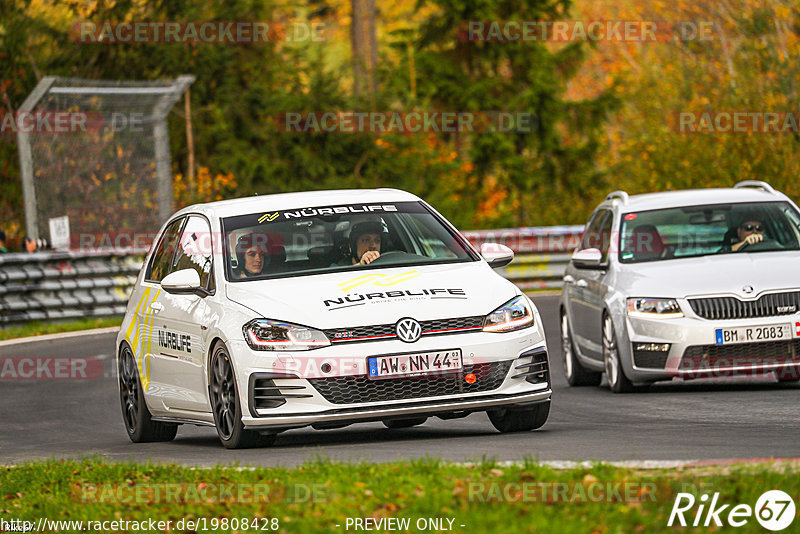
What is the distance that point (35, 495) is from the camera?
8.63m

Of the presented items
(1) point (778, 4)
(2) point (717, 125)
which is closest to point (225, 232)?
(2) point (717, 125)

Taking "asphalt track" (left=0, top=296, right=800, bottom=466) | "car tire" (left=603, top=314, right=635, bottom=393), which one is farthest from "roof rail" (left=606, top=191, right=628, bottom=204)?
"asphalt track" (left=0, top=296, right=800, bottom=466)

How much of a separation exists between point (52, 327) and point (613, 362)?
39.5 feet

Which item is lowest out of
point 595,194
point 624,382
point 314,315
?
point 595,194

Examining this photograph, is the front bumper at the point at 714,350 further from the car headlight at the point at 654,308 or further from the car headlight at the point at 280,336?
the car headlight at the point at 280,336

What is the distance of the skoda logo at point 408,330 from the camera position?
976 centimetres

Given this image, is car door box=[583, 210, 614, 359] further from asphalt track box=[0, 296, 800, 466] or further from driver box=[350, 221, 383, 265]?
driver box=[350, 221, 383, 265]

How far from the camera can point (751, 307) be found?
13.1 m

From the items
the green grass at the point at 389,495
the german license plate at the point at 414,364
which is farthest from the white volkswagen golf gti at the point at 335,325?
the green grass at the point at 389,495

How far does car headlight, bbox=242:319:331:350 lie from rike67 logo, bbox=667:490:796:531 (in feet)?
11.5

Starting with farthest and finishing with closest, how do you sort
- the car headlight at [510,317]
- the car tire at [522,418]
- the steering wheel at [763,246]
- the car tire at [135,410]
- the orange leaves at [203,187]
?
the orange leaves at [203,187]
the steering wheel at [763,246]
the car tire at [135,410]
the car tire at [522,418]
the car headlight at [510,317]

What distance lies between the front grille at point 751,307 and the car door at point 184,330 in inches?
166

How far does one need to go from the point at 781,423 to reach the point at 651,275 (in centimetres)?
332

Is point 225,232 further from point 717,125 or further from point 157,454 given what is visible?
point 717,125
